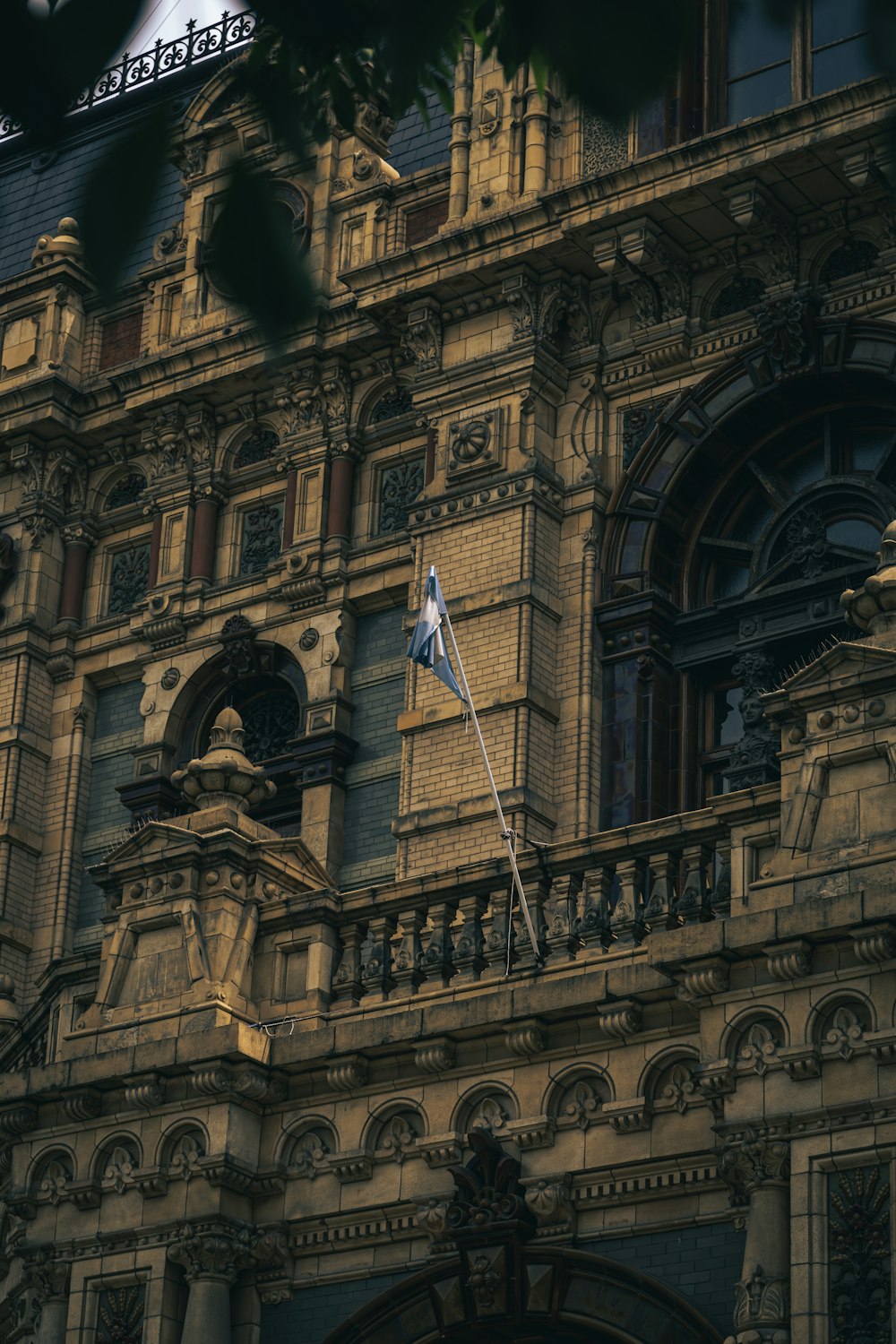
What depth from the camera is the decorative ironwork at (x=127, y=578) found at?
92.8 feet

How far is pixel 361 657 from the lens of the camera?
26.0 m

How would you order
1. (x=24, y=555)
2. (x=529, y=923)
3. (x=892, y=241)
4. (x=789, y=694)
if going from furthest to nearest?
1. (x=24, y=555)
2. (x=892, y=241)
3. (x=529, y=923)
4. (x=789, y=694)

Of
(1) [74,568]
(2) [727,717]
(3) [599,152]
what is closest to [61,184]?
(1) [74,568]

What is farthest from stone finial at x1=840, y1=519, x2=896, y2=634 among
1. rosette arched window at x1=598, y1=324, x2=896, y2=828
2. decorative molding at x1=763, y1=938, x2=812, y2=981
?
rosette arched window at x1=598, y1=324, x2=896, y2=828

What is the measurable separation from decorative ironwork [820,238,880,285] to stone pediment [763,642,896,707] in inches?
314

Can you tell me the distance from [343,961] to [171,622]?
8923mm

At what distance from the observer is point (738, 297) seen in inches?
969

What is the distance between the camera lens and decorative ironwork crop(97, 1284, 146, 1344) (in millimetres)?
18422

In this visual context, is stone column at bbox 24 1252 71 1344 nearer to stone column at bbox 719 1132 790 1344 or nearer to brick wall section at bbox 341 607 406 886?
stone column at bbox 719 1132 790 1344

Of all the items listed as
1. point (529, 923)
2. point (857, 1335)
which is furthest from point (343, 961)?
point (857, 1335)

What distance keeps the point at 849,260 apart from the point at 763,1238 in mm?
11495

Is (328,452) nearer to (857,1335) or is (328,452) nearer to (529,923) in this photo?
(529,923)

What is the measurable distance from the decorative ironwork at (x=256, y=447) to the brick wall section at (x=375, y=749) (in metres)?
2.71

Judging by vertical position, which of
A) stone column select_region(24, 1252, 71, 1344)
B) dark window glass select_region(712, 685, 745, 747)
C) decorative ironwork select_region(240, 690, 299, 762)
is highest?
decorative ironwork select_region(240, 690, 299, 762)
